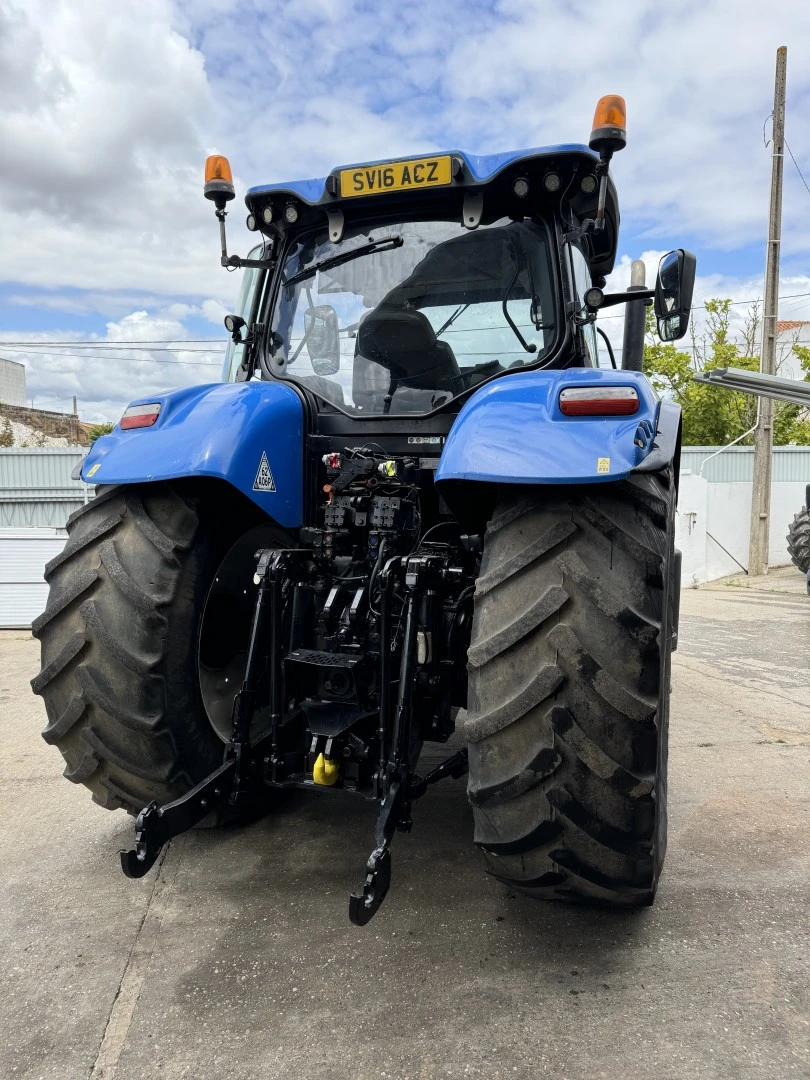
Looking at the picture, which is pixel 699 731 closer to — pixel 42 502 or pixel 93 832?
pixel 93 832

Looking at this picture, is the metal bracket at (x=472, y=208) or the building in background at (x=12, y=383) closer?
the metal bracket at (x=472, y=208)

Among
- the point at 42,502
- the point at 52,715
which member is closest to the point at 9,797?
the point at 52,715

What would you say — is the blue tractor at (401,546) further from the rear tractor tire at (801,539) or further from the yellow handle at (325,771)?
the rear tractor tire at (801,539)

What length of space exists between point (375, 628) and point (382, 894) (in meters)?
0.81

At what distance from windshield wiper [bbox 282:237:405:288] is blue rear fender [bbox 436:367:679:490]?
1082 millimetres

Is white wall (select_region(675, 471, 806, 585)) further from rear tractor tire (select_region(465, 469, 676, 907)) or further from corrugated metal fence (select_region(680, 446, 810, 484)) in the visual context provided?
rear tractor tire (select_region(465, 469, 676, 907))

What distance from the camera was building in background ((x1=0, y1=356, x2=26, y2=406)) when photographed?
42906 millimetres

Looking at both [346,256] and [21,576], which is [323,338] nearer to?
[346,256]

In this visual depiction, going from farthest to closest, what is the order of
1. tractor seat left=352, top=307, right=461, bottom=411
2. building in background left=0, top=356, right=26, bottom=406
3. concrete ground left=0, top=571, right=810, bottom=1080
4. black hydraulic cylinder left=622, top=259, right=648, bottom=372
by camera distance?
building in background left=0, top=356, right=26, bottom=406 < black hydraulic cylinder left=622, top=259, right=648, bottom=372 < tractor seat left=352, top=307, right=461, bottom=411 < concrete ground left=0, top=571, right=810, bottom=1080

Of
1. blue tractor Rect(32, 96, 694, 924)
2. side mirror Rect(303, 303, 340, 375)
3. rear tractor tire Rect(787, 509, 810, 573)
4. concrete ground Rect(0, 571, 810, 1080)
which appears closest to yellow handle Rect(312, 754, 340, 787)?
blue tractor Rect(32, 96, 694, 924)

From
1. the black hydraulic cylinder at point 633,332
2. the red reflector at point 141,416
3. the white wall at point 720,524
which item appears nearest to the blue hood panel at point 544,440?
the red reflector at point 141,416

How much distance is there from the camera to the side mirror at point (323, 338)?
3238 mm

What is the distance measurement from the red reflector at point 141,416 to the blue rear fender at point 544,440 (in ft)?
3.46

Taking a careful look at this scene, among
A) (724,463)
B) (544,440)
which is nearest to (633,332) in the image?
(544,440)
